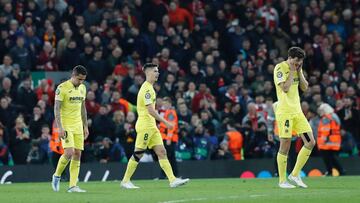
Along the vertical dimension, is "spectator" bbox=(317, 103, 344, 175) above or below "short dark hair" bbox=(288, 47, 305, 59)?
below

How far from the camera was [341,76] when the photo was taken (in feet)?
108

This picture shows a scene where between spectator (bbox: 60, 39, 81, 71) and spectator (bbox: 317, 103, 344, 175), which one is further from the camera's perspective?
spectator (bbox: 60, 39, 81, 71)

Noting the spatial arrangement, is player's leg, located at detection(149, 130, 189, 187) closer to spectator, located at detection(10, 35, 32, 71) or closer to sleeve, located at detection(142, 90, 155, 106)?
sleeve, located at detection(142, 90, 155, 106)

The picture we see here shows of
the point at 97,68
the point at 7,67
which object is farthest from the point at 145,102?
the point at 97,68

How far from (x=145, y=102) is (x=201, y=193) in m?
2.62

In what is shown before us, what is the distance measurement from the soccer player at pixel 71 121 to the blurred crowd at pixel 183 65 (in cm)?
712

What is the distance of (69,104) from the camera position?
66.8 feet

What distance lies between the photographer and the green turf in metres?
17.8

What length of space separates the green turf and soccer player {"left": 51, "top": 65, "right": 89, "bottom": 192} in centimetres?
51

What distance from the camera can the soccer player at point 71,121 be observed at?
66.0ft

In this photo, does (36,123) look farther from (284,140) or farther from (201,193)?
(201,193)

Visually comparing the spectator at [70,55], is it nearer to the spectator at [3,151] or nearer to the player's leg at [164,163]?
the spectator at [3,151]

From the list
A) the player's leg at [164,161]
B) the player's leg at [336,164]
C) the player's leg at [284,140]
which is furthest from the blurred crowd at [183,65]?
the player's leg at [284,140]

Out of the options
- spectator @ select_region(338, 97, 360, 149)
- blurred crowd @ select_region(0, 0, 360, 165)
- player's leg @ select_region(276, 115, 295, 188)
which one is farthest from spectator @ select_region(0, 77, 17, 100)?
player's leg @ select_region(276, 115, 295, 188)
